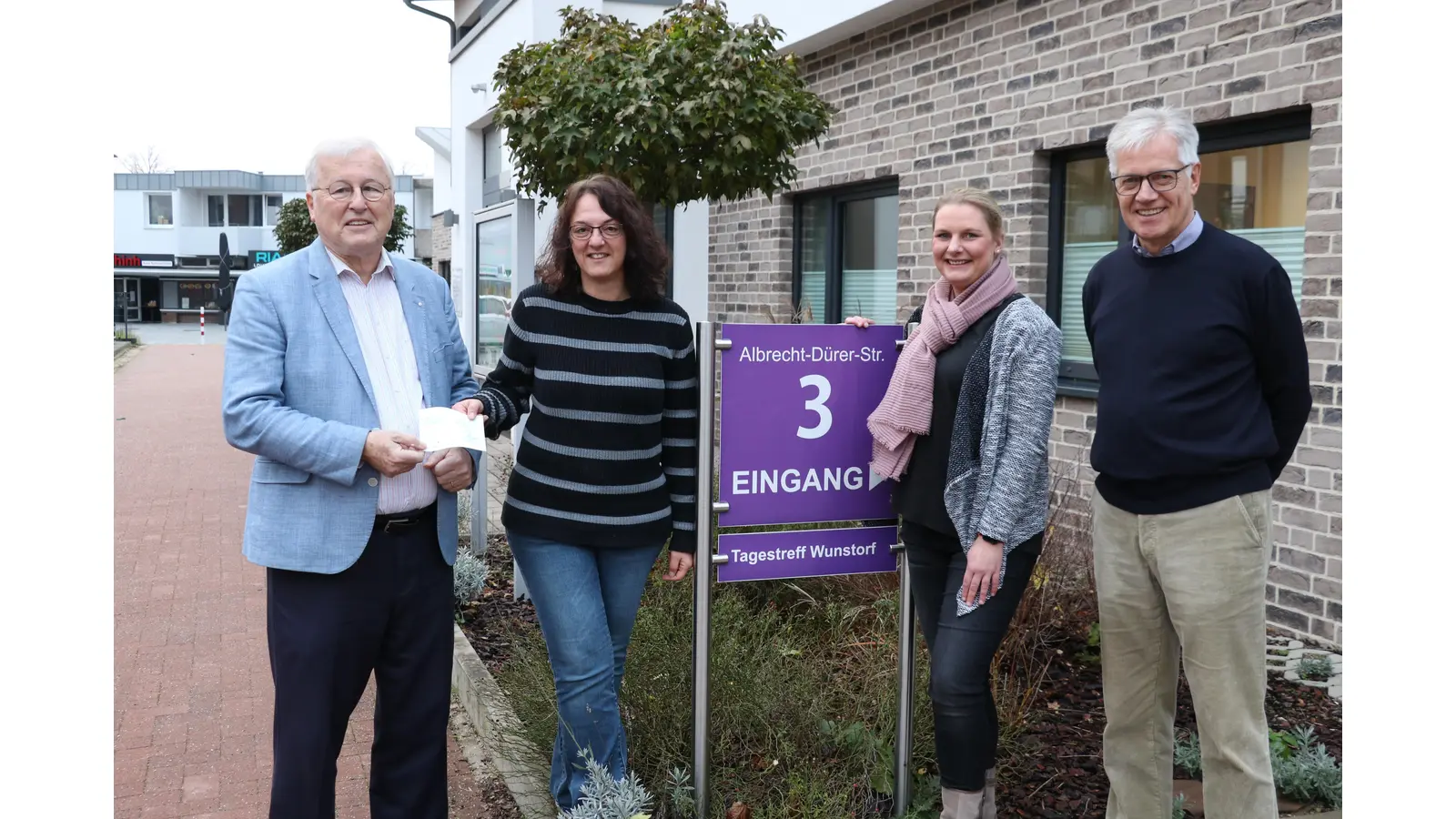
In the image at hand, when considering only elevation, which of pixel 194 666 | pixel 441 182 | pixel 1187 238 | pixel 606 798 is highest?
pixel 441 182

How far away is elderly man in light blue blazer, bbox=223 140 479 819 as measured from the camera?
9.43 feet

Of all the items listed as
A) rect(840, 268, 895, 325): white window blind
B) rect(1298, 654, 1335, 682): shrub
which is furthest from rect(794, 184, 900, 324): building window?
rect(1298, 654, 1335, 682): shrub

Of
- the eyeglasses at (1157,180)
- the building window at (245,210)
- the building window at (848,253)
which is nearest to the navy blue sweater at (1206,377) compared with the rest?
the eyeglasses at (1157,180)

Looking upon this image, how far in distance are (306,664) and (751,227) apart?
28.2 ft

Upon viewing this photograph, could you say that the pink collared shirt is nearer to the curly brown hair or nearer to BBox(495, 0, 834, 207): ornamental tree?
the curly brown hair

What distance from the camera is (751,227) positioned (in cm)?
1112

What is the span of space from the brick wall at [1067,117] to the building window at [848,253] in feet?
0.60

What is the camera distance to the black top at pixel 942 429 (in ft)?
10.5

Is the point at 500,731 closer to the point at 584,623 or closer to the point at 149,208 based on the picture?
the point at 584,623

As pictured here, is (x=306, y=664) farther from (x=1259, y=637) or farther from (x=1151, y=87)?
(x=1151, y=87)

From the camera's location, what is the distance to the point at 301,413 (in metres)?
2.88

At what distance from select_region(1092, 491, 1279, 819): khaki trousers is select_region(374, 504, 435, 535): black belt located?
5.97ft

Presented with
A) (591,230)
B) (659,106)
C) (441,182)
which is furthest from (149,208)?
(591,230)

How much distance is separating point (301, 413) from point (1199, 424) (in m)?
2.20
